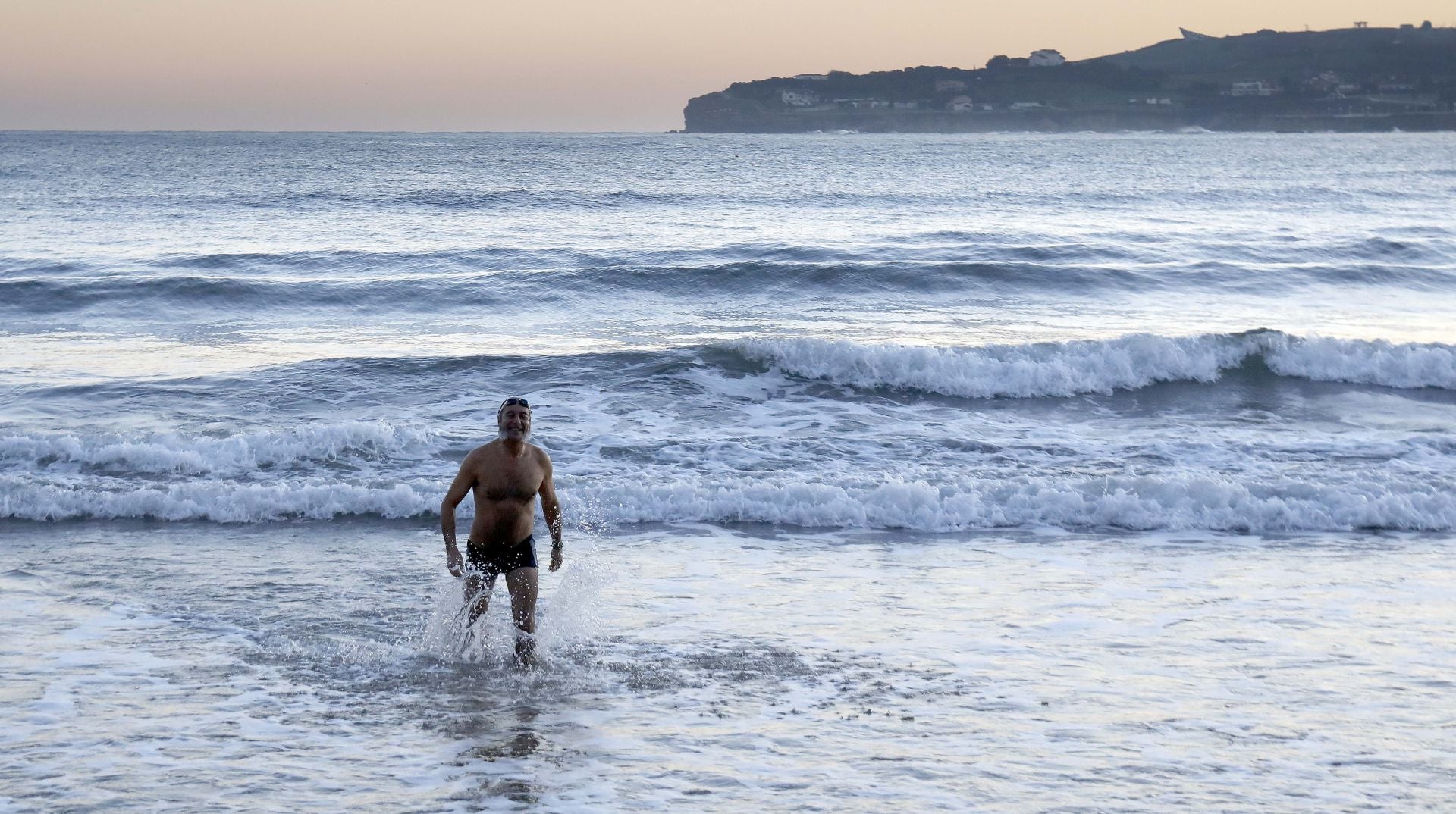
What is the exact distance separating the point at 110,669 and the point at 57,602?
1605 mm

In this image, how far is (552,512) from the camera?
7262mm

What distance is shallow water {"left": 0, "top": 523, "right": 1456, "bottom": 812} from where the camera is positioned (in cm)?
556

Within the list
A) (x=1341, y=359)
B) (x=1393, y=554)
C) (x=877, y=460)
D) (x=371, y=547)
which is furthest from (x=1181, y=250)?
(x=371, y=547)

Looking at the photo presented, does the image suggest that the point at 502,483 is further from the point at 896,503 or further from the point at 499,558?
the point at 896,503

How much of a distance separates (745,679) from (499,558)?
5.06 feet

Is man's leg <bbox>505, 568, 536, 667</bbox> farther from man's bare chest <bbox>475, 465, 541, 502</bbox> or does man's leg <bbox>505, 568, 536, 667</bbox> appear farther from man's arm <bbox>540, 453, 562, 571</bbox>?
man's bare chest <bbox>475, 465, 541, 502</bbox>

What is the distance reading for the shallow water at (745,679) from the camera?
18.2ft

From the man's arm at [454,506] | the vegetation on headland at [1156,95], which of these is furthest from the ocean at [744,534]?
the vegetation on headland at [1156,95]

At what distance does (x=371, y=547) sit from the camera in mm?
9969

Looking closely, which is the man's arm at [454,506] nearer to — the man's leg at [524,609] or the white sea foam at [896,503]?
the man's leg at [524,609]

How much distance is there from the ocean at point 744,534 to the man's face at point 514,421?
46.1 inches

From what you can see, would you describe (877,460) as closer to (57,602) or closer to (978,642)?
(978,642)

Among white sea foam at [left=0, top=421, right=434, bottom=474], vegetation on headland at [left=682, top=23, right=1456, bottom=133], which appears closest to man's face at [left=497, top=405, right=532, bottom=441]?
white sea foam at [left=0, top=421, right=434, bottom=474]

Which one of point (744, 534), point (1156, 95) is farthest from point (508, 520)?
point (1156, 95)
